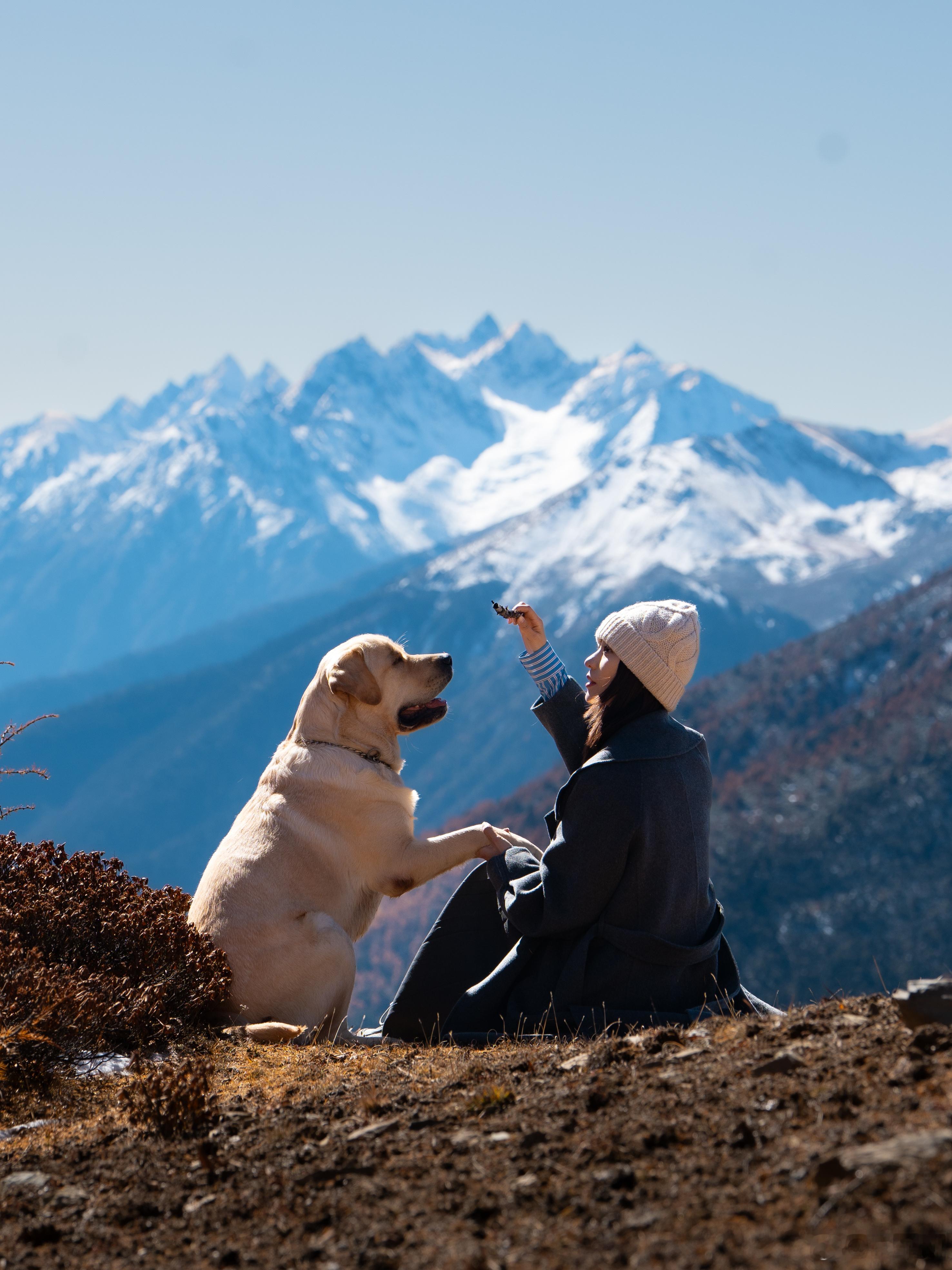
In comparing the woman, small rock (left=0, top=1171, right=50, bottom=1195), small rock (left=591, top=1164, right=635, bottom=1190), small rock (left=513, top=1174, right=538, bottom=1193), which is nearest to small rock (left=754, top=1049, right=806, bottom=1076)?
small rock (left=591, top=1164, right=635, bottom=1190)

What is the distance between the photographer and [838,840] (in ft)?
512

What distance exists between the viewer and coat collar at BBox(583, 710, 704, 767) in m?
5.37

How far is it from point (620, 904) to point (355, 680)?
239cm

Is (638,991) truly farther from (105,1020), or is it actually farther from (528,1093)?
(105,1020)

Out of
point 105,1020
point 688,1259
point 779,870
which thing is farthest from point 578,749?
point 779,870

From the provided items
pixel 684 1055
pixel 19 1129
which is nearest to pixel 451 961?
pixel 684 1055

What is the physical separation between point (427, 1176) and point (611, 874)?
6.29 feet

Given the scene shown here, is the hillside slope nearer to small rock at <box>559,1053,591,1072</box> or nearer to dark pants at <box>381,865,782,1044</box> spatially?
dark pants at <box>381,865,782,1044</box>

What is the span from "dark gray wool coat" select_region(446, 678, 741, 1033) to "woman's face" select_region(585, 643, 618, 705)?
30 cm

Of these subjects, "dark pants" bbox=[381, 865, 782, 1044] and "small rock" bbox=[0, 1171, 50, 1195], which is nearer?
"small rock" bbox=[0, 1171, 50, 1195]

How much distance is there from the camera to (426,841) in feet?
22.4

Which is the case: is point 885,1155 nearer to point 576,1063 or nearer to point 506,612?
point 576,1063

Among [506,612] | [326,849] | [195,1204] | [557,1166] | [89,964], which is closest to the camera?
[557,1166]

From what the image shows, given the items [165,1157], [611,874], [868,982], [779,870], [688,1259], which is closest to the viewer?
[688,1259]
